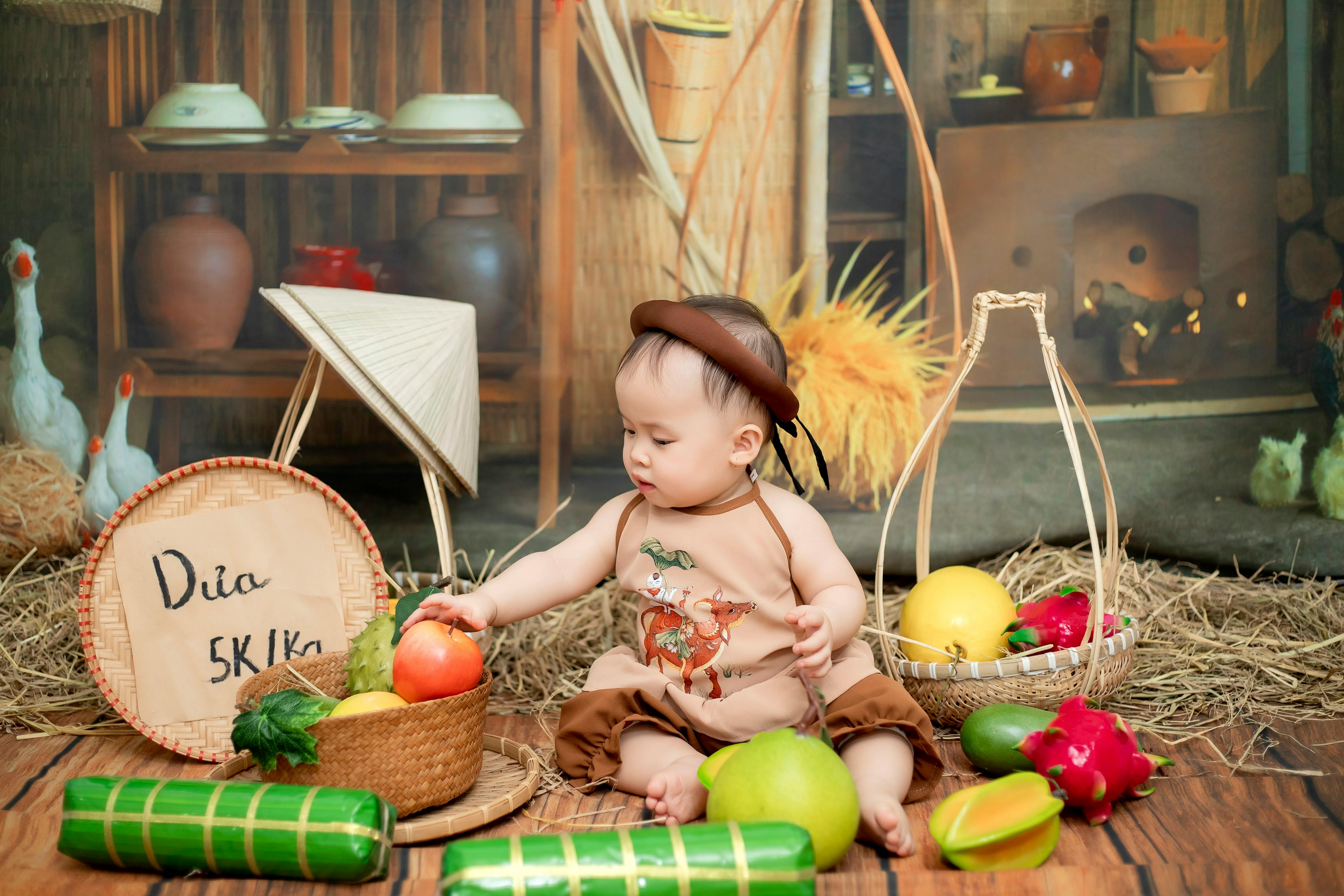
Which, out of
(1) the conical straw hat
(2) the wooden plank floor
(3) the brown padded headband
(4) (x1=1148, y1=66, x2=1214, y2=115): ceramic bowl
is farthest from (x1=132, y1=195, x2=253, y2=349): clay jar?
(4) (x1=1148, y1=66, x2=1214, y2=115): ceramic bowl

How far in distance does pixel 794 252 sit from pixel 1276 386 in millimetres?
1354

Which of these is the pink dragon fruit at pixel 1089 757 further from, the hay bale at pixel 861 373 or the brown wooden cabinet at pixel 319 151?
the brown wooden cabinet at pixel 319 151

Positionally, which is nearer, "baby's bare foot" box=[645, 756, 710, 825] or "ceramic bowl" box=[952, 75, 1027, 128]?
"baby's bare foot" box=[645, 756, 710, 825]

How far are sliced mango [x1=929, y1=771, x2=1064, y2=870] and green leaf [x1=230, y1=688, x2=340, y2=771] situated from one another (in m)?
0.95

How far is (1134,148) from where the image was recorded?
2840 millimetres

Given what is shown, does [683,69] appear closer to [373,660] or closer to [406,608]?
[406,608]

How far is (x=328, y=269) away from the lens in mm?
2750

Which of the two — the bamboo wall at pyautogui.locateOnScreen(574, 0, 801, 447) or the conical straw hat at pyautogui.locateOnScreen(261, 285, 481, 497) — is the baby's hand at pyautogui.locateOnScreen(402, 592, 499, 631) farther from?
the bamboo wall at pyautogui.locateOnScreen(574, 0, 801, 447)

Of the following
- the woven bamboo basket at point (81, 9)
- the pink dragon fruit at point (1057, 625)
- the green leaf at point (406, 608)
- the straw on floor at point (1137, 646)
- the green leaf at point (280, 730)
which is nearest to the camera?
the green leaf at point (280, 730)

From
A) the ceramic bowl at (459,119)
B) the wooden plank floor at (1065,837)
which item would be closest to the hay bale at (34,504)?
the wooden plank floor at (1065,837)

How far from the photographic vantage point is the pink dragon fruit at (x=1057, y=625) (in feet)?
6.77

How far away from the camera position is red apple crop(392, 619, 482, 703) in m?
1.72

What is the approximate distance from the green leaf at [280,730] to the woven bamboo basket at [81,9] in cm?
204

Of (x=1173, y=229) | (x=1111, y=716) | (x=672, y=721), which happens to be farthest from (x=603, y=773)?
(x=1173, y=229)
